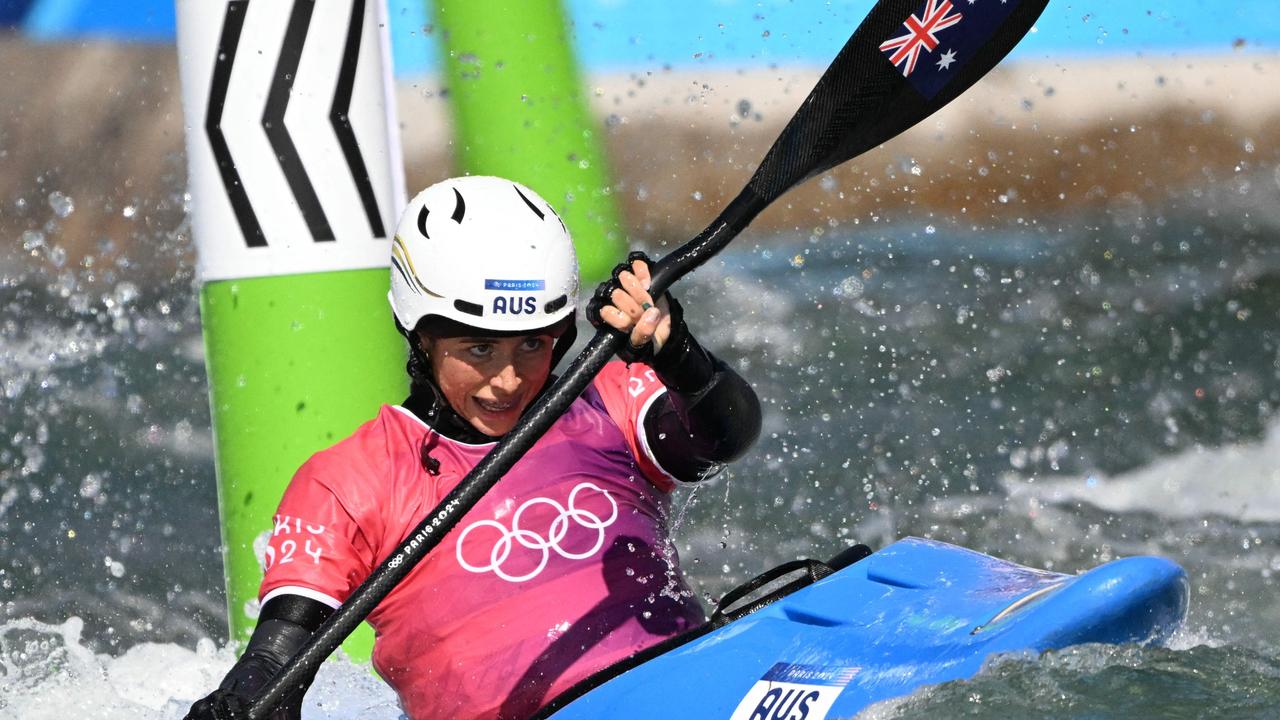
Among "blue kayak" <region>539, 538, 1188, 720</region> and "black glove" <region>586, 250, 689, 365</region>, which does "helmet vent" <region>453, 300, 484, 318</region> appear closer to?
"black glove" <region>586, 250, 689, 365</region>

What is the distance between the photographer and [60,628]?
418 centimetres

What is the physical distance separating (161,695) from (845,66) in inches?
89.2

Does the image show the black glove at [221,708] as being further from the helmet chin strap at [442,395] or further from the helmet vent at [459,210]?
the helmet vent at [459,210]

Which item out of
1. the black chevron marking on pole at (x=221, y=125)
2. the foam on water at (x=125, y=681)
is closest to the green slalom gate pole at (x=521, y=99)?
the black chevron marking on pole at (x=221, y=125)

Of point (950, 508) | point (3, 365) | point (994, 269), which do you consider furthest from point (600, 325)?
point (994, 269)

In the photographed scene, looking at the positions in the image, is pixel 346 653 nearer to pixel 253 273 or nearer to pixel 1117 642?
pixel 253 273

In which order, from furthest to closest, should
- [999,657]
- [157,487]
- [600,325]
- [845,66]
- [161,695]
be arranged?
[157,487], [161,695], [845,66], [600,325], [999,657]

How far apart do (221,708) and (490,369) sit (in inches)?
27.2

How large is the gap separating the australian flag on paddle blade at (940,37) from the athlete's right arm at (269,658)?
4.76 ft

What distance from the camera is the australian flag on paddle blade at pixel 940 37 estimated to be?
279 centimetres

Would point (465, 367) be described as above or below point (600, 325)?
below

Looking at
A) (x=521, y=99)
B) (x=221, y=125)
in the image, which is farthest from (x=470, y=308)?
(x=521, y=99)

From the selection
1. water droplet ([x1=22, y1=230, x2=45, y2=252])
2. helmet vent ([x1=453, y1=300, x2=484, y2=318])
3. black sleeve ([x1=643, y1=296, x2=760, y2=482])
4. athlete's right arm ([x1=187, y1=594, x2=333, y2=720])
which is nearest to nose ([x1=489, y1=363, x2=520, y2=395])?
helmet vent ([x1=453, y1=300, x2=484, y2=318])

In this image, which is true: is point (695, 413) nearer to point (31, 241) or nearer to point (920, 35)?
point (920, 35)
